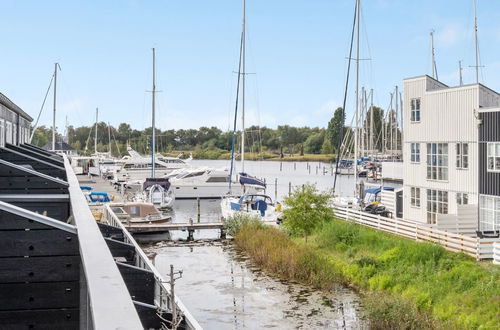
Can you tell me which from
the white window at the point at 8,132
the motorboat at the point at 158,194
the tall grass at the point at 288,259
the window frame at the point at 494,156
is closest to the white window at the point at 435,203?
the window frame at the point at 494,156

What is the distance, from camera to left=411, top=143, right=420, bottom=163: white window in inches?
1214

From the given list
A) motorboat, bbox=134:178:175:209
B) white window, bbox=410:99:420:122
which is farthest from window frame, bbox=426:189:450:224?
motorboat, bbox=134:178:175:209

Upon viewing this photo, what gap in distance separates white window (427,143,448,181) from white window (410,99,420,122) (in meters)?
1.64

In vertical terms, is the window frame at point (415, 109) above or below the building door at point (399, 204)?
above

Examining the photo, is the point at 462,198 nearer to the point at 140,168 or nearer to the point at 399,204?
the point at 399,204

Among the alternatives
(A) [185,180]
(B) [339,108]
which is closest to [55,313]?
(A) [185,180]

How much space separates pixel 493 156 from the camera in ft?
84.4

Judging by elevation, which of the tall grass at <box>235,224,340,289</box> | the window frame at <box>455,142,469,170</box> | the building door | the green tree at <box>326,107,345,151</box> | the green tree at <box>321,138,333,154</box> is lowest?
the tall grass at <box>235,224,340,289</box>

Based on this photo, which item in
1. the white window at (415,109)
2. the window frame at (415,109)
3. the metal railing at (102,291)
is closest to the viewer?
the metal railing at (102,291)

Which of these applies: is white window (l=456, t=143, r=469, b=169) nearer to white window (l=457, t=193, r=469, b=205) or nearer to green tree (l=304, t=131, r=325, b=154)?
white window (l=457, t=193, r=469, b=205)

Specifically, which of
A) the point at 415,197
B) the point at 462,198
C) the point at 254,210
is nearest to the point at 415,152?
the point at 415,197

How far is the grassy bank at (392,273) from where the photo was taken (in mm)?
16875

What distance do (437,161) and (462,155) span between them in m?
1.79

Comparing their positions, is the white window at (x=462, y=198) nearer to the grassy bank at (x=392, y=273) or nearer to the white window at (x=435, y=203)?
the white window at (x=435, y=203)
